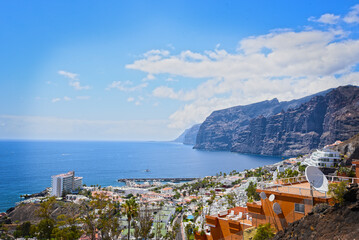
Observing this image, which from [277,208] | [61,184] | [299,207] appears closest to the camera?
[299,207]

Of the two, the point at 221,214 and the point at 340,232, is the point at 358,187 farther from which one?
the point at 221,214

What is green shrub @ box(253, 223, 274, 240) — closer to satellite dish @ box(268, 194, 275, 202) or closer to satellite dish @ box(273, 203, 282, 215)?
satellite dish @ box(273, 203, 282, 215)

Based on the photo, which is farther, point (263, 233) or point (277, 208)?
point (277, 208)

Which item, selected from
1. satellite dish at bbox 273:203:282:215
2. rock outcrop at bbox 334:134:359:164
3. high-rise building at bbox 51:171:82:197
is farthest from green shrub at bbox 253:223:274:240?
high-rise building at bbox 51:171:82:197

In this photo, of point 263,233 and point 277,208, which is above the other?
point 277,208

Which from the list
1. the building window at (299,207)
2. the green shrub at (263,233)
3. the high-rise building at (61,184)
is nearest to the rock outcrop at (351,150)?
the building window at (299,207)

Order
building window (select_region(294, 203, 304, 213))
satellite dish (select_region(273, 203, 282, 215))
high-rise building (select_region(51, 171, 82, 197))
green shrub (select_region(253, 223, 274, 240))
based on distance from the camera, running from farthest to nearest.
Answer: high-rise building (select_region(51, 171, 82, 197))
satellite dish (select_region(273, 203, 282, 215))
green shrub (select_region(253, 223, 274, 240))
building window (select_region(294, 203, 304, 213))

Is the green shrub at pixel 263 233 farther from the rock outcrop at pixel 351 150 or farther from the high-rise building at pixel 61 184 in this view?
the high-rise building at pixel 61 184

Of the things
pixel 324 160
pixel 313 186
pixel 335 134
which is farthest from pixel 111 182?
pixel 335 134

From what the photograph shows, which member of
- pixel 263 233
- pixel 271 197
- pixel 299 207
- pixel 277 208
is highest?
pixel 271 197

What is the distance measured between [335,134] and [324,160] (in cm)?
10999

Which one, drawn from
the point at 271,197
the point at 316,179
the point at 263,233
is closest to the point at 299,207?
the point at 271,197

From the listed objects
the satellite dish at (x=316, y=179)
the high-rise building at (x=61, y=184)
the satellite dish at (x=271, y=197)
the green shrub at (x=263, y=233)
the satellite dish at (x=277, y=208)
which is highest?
the satellite dish at (x=316, y=179)

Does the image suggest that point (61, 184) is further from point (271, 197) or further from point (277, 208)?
point (277, 208)
